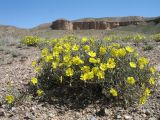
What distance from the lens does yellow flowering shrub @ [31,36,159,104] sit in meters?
4.39

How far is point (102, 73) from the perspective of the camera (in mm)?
4371

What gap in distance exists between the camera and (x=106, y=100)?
14.8 feet

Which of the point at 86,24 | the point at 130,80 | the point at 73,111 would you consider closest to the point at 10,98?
the point at 73,111

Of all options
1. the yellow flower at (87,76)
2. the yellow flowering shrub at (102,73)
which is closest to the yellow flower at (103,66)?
the yellow flowering shrub at (102,73)

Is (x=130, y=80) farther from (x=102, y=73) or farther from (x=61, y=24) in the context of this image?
(x=61, y=24)

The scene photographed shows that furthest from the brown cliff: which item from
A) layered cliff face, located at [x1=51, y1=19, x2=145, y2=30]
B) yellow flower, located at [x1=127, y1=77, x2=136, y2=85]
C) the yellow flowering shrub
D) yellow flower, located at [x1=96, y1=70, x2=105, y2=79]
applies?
yellow flower, located at [x1=127, y1=77, x2=136, y2=85]

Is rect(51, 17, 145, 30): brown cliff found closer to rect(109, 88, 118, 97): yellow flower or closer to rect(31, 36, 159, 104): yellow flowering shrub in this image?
rect(31, 36, 159, 104): yellow flowering shrub

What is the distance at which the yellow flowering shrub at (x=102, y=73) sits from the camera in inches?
173

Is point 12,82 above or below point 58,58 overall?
below

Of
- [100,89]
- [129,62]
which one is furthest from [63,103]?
[129,62]

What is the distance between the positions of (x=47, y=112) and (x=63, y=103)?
0.92 feet

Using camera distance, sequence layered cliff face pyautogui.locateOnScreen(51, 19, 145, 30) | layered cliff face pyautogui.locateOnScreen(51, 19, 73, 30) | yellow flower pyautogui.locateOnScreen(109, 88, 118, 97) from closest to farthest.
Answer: yellow flower pyautogui.locateOnScreen(109, 88, 118, 97) → layered cliff face pyautogui.locateOnScreen(51, 19, 73, 30) → layered cliff face pyautogui.locateOnScreen(51, 19, 145, 30)

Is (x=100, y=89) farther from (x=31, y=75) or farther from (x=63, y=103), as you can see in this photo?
(x=31, y=75)

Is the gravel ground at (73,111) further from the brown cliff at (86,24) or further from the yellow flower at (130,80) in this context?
the brown cliff at (86,24)
